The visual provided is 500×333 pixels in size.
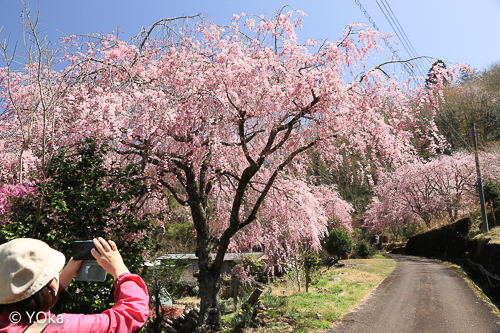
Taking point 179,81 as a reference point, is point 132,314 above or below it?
below

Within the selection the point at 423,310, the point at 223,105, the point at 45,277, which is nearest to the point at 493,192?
the point at 423,310

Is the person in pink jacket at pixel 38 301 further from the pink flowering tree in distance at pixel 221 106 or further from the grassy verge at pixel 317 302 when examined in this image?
the grassy verge at pixel 317 302

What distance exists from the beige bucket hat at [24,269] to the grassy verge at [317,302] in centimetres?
729

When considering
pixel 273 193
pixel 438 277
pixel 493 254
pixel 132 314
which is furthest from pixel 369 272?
pixel 132 314

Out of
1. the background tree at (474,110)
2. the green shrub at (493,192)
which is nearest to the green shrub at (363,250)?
the green shrub at (493,192)

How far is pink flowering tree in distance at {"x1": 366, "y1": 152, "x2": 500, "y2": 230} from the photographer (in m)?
23.7

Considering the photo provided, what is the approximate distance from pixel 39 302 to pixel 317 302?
33.3 feet

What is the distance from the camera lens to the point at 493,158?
1689 centimetres

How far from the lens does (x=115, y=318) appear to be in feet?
4.34

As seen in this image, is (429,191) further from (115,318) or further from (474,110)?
(115,318)

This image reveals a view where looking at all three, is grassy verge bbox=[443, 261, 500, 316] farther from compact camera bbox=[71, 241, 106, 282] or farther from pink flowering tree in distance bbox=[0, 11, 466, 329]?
compact camera bbox=[71, 241, 106, 282]

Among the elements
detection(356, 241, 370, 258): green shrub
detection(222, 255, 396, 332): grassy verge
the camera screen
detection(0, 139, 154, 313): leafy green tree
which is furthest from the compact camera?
detection(356, 241, 370, 258): green shrub

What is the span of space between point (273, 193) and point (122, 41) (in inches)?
199

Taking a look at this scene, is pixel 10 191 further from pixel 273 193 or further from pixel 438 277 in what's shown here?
pixel 438 277
